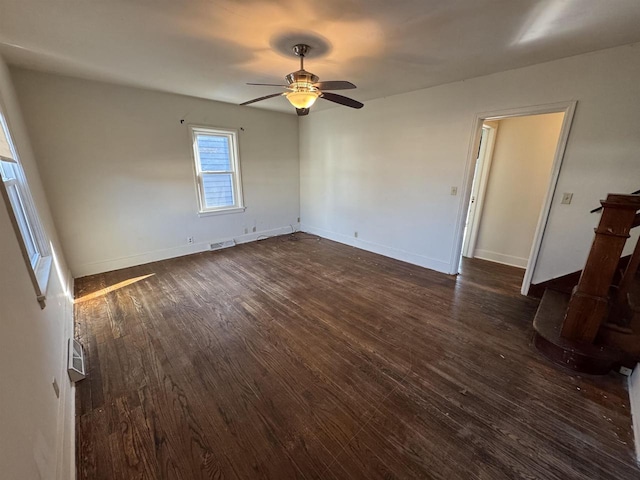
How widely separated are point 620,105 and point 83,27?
4541 mm

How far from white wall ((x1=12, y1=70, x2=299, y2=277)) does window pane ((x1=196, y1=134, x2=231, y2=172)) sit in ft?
0.80

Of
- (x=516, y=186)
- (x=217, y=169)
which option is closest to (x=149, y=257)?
(x=217, y=169)

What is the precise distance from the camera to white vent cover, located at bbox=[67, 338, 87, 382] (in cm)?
179

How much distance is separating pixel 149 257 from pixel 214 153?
6.61 ft

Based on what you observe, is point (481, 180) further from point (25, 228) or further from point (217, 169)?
point (25, 228)

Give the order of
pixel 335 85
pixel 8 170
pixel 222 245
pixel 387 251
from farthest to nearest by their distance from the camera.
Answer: pixel 222 245 → pixel 387 251 → pixel 335 85 → pixel 8 170

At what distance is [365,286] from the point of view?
3.32m

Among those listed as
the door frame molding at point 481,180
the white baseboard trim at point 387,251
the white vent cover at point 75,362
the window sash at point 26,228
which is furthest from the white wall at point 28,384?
the door frame molding at point 481,180

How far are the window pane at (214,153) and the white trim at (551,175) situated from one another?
385 cm

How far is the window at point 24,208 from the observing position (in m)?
1.86

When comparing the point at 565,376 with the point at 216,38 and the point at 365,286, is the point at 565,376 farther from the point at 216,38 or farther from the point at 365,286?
the point at 216,38

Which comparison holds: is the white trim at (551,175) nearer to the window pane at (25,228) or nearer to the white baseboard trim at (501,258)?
the white baseboard trim at (501,258)

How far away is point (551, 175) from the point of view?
2725 millimetres

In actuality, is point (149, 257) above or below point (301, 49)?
below
